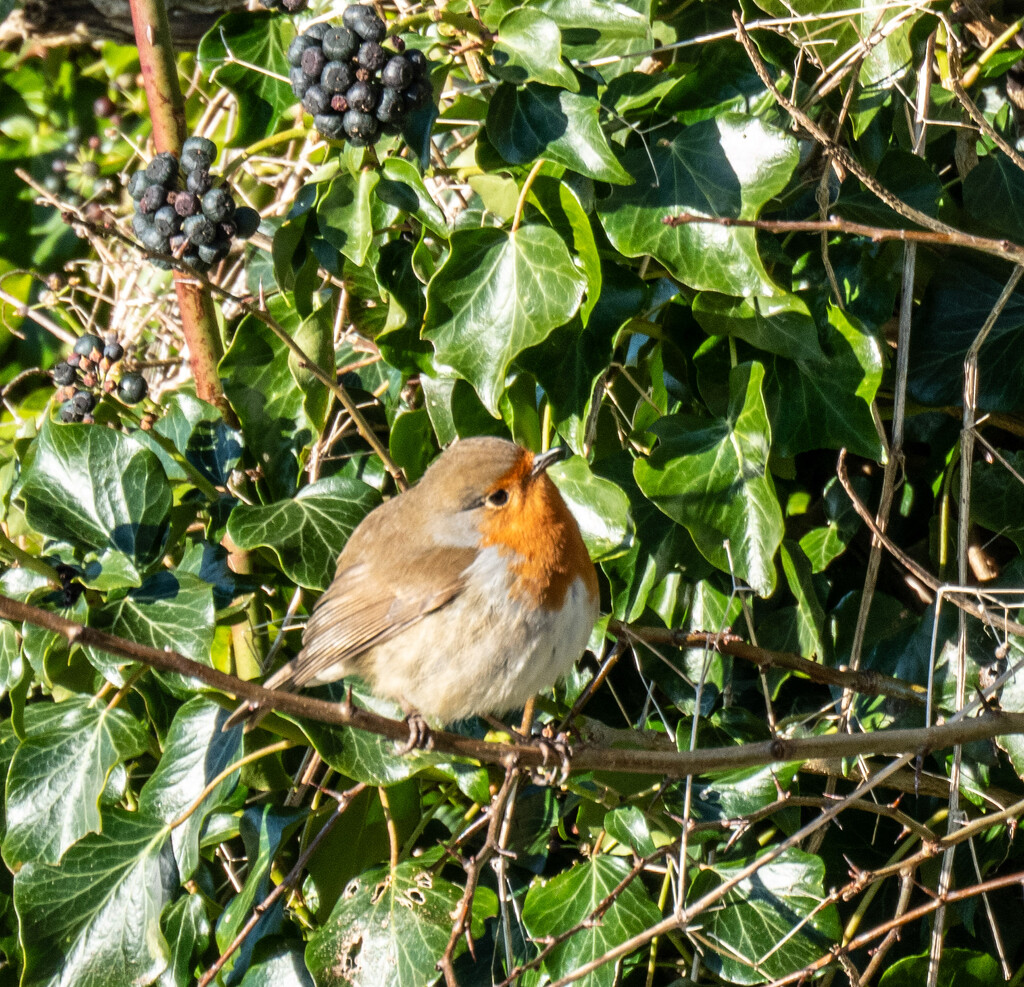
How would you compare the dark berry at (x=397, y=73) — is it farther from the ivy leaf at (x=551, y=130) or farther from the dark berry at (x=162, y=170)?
the dark berry at (x=162, y=170)

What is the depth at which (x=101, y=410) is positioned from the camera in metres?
3.36

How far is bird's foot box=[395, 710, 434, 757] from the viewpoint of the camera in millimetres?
2328

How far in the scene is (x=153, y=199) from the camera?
2.85 meters

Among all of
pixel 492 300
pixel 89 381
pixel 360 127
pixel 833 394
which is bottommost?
pixel 833 394

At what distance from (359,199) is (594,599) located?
3.75 feet

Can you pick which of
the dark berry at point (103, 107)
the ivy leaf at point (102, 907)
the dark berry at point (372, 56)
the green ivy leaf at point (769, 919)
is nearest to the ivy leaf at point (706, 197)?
the dark berry at point (372, 56)

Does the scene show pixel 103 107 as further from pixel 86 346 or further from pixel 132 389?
pixel 132 389

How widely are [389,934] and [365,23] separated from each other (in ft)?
7.11

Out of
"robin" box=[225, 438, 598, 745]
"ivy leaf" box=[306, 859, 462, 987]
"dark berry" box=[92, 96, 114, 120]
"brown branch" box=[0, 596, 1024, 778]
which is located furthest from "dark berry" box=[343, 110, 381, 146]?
"dark berry" box=[92, 96, 114, 120]

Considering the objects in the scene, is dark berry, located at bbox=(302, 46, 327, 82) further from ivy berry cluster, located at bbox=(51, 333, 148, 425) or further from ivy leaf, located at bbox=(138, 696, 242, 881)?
ivy leaf, located at bbox=(138, 696, 242, 881)

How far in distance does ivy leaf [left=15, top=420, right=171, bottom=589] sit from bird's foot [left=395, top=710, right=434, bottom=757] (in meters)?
0.80

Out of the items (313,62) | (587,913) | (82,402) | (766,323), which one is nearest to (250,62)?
(313,62)


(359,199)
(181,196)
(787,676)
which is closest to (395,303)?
(359,199)

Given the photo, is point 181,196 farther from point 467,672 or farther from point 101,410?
point 467,672
